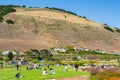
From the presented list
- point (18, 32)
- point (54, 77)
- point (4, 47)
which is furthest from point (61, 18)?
point (54, 77)

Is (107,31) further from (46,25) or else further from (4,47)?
(4,47)

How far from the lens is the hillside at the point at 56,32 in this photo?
15300 cm

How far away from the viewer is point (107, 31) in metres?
190

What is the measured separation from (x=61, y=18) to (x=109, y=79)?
154 metres

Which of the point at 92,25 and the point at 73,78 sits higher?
the point at 92,25

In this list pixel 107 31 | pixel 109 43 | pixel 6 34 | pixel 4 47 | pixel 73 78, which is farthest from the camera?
pixel 107 31

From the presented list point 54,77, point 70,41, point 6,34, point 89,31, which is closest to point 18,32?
point 6,34

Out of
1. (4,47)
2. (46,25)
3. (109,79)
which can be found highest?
(46,25)

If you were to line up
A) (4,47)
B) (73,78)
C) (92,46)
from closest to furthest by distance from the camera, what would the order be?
(73,78), (4,47), (92,46)

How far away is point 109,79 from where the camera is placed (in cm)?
4162

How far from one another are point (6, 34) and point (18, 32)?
8041 millimetres

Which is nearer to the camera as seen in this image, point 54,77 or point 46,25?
point 54,77

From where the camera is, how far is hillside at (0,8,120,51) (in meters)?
153

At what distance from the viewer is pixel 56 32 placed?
575 feet
